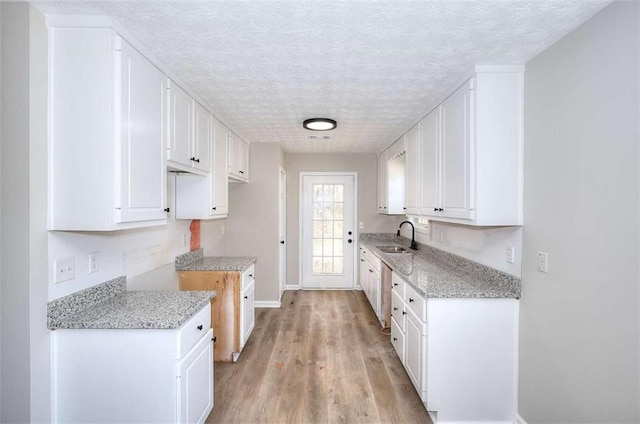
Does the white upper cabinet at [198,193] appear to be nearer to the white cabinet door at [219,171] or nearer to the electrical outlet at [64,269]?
the white cabinet door at [219,171]

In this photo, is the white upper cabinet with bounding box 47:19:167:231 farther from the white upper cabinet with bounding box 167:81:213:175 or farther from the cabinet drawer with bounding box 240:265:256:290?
the cabinet drawer with bounding box 240:265:256:290

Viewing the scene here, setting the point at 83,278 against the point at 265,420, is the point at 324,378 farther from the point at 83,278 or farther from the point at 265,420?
the point at 83,278

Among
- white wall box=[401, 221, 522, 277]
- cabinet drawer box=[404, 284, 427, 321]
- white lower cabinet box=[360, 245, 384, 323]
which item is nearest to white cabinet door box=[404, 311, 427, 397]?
cabinet drawer box=[404, 284, 427, 321]

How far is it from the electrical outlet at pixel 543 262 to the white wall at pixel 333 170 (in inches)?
138

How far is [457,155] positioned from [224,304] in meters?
2.42

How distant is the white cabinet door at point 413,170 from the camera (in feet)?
10.3

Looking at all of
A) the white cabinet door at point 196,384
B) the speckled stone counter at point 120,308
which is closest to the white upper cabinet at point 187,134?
the speckled stone counter at point 120,308

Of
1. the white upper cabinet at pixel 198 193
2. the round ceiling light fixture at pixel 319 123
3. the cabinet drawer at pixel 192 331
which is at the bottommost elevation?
the cabinet drawer at pixel 192 331

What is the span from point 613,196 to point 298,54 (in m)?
1.73

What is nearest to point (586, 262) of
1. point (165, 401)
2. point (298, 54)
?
point (298, 54)

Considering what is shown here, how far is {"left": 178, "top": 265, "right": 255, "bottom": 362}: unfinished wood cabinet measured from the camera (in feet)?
9.82

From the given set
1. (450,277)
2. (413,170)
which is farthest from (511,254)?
(413,170)

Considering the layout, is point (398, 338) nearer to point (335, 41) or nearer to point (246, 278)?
point (246, 278)

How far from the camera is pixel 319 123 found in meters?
3.20
